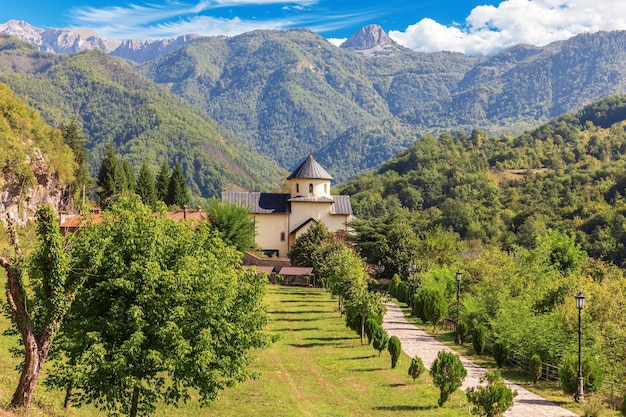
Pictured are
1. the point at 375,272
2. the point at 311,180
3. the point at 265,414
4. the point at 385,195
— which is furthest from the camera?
the point at 385,195

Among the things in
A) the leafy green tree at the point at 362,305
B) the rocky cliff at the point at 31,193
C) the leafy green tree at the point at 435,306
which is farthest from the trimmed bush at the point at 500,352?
the rocky cliff at the point at 31,193

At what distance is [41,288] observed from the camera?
1477 cm

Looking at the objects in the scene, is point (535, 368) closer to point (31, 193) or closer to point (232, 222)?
point (232, 222)

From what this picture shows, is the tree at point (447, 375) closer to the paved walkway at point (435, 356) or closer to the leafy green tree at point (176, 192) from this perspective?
the paved walkway at point (435, 356)

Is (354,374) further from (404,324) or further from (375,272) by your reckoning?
(375,272)

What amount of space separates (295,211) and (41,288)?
52608mm

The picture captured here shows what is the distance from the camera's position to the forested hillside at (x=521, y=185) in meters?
93.2

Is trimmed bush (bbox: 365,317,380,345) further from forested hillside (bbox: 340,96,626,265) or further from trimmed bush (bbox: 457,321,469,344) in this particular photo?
forested hillside (bbox: 340,96,626,265)

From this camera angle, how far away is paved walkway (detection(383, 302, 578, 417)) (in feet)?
64.8

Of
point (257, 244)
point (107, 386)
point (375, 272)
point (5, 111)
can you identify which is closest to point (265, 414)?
point (107, 386)

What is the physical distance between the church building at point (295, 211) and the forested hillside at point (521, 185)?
11.7 metres

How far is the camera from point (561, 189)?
11375 cm

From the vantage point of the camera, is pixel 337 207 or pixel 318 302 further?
pixel 337 207

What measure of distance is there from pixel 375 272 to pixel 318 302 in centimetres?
1210
